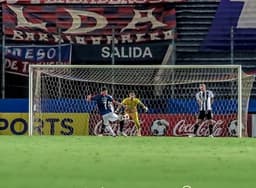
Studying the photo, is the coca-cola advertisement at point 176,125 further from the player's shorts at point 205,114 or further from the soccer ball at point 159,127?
the player's shorts at point 205,114

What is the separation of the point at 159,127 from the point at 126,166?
504 inches

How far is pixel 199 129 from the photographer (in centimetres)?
2372

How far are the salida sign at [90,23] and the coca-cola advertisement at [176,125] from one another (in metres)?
4.17

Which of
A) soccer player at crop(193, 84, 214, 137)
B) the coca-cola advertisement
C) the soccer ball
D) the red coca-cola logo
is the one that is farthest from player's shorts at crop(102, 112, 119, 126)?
soccer player at crop(193, 84, 214, 137)

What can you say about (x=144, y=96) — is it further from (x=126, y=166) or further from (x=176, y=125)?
(x=126, y=166)

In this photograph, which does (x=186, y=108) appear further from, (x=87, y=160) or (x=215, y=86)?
(x=87, y=160)

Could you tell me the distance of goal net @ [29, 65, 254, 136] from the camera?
2339 centimetres

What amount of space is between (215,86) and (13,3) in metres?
8.37

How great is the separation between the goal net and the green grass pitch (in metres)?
7.55

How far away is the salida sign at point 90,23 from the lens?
1070 inches

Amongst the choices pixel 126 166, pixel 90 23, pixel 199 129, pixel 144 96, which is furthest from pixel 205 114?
pixel 126 166

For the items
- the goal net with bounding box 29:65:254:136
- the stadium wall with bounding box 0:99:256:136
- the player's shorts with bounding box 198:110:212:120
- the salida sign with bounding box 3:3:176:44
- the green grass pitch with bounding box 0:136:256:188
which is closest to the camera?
the green grass pitch with bounding box 0:136:256:188

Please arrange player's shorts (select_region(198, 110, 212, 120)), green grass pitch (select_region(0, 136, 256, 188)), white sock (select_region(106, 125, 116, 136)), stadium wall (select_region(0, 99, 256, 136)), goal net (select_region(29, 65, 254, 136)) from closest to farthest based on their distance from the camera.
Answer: green grass pitch (select_region(0, 136, 256, 188)) → white sock (select_region(106, 125, 116, 136)) → player's shorts (select_region(198, 110, 212, 120)) → goal net (select_region(29, 65, 254, 136)) → stadium wall (select_region(0, 99, 256, 136))

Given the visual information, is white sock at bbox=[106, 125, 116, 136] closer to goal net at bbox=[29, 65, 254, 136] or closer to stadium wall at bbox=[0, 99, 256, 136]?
goal net at bbox=[29, 65, 254, 136]
